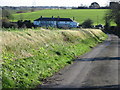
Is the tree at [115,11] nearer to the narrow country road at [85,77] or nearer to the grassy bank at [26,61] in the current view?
the grassy bank at [26,61]

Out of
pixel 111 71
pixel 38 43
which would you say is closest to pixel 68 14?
pixel 38 43

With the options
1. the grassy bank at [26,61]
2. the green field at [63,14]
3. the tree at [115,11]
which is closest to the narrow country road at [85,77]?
the grassy bank at [26,61]

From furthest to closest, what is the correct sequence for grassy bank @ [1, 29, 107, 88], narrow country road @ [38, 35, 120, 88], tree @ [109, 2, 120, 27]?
1. tree @ [109, 2, 120, 27]
2. narrow country road @ [38, 35, 120, 88]
3. grassy bank @ [1, 29, 107, 88]

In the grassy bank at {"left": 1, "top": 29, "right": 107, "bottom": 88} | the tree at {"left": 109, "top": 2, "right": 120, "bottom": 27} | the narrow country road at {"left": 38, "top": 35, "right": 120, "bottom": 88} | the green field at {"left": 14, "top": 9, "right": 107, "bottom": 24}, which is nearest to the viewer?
the grassy bank at {"left": 1, "top": 29, "right": 107, "bottom": 88}

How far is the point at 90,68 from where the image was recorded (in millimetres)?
16297

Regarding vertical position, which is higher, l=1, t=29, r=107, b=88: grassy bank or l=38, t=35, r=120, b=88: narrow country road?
l=1, t=29, r=107, b=88: grassy bank

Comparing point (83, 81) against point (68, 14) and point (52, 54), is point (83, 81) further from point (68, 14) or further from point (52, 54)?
point (68, 14)

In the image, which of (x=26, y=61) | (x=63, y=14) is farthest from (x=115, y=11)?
(x=26, y=61)

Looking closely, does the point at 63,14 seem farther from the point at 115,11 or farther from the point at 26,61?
the point at 26,61

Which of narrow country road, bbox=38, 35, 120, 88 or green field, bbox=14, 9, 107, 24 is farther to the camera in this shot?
green field, bbox=14, 9, 107, 24

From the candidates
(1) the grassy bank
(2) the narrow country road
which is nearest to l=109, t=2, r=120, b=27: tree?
(1) the grassy bank

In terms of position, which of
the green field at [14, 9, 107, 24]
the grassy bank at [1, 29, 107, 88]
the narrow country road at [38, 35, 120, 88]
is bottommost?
the narrow country road at [38, 35, 120, 88]

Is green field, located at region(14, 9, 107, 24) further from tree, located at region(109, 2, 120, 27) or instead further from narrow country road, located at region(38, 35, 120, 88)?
narrow country road, located at region(38, 35, 120, 88)

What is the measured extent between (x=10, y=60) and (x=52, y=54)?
19.0ft
